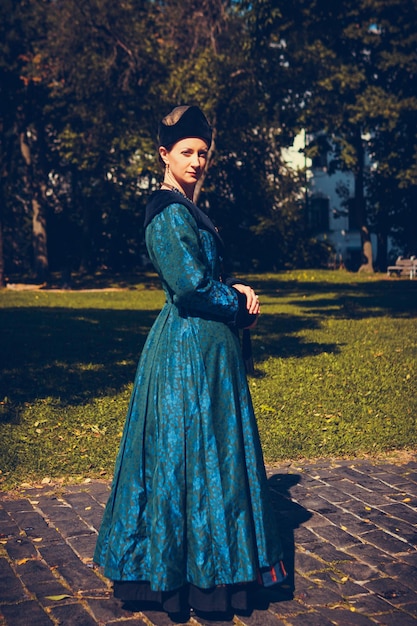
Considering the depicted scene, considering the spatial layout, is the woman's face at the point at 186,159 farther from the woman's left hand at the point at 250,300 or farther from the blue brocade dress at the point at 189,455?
the woman's left hand at the point at 250,300

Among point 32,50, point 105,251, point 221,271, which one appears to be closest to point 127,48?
point 32,50

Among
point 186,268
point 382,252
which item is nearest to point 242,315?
point 186,268

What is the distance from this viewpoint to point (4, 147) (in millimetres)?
28281

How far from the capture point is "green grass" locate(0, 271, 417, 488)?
6.63m

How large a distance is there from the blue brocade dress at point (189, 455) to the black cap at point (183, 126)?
0.37 metres

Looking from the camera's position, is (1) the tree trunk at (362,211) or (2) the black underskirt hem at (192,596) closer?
(2) the black underskirt hem at (192,596)

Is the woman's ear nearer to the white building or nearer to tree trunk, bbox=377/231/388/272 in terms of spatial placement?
tree trunk, bbox=377/231/388/272

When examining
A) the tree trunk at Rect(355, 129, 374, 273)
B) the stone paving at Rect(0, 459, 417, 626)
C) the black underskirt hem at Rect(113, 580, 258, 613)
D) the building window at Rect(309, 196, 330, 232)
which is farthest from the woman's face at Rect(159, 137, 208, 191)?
the building window at Rect(309, 196, 330, 232)

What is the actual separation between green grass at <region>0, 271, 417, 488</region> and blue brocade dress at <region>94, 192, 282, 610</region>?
238 cm

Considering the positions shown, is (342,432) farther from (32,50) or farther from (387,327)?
(32,50)

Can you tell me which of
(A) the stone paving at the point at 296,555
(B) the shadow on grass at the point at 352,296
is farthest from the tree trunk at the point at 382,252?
(A) the stone paving at the point at 296,555

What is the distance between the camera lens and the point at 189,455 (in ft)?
11.4

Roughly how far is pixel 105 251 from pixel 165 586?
1393 inches

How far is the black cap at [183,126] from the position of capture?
361cm
